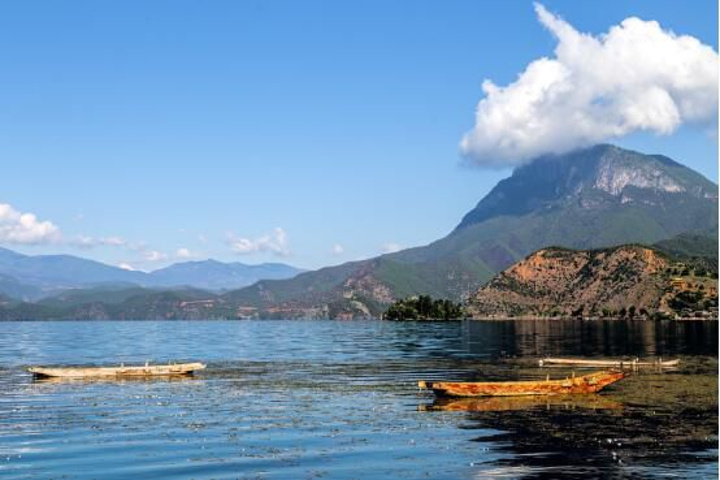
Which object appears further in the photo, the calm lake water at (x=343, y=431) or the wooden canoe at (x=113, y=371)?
the wooden canoe at (x=113, y=371)

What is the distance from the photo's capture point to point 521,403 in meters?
76.7

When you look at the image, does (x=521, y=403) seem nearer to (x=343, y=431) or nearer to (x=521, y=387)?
(x=521, y=387)

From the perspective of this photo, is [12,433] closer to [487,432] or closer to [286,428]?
[286,428]

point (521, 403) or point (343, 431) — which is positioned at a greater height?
point (521, 403)

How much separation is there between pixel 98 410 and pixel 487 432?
36.2m

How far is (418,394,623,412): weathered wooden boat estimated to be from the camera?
73188 mm

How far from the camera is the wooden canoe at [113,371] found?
110625 mm

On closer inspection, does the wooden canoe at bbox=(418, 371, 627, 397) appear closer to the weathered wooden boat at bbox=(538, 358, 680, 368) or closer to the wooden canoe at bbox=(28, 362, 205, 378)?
the weathered wooden boat at bbox=(538, 358, 680, 368)

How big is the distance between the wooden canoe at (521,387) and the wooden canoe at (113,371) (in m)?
44.1

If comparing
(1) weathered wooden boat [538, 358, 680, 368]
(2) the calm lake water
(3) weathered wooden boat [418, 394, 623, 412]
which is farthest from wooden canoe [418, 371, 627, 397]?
(1) weathered wooden boat [538, 358, 680, 368]

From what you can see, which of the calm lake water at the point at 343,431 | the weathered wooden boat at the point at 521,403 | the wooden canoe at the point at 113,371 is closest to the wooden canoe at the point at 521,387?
the weathered wooden boat at the point at 521,403

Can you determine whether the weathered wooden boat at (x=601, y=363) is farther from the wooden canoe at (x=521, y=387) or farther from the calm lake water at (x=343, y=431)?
the wooden canoe at (x=521, y=387)

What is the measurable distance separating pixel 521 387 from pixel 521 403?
5134 millimetres

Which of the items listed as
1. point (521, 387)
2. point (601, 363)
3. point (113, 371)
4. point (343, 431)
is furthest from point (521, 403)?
point (113, 371)
